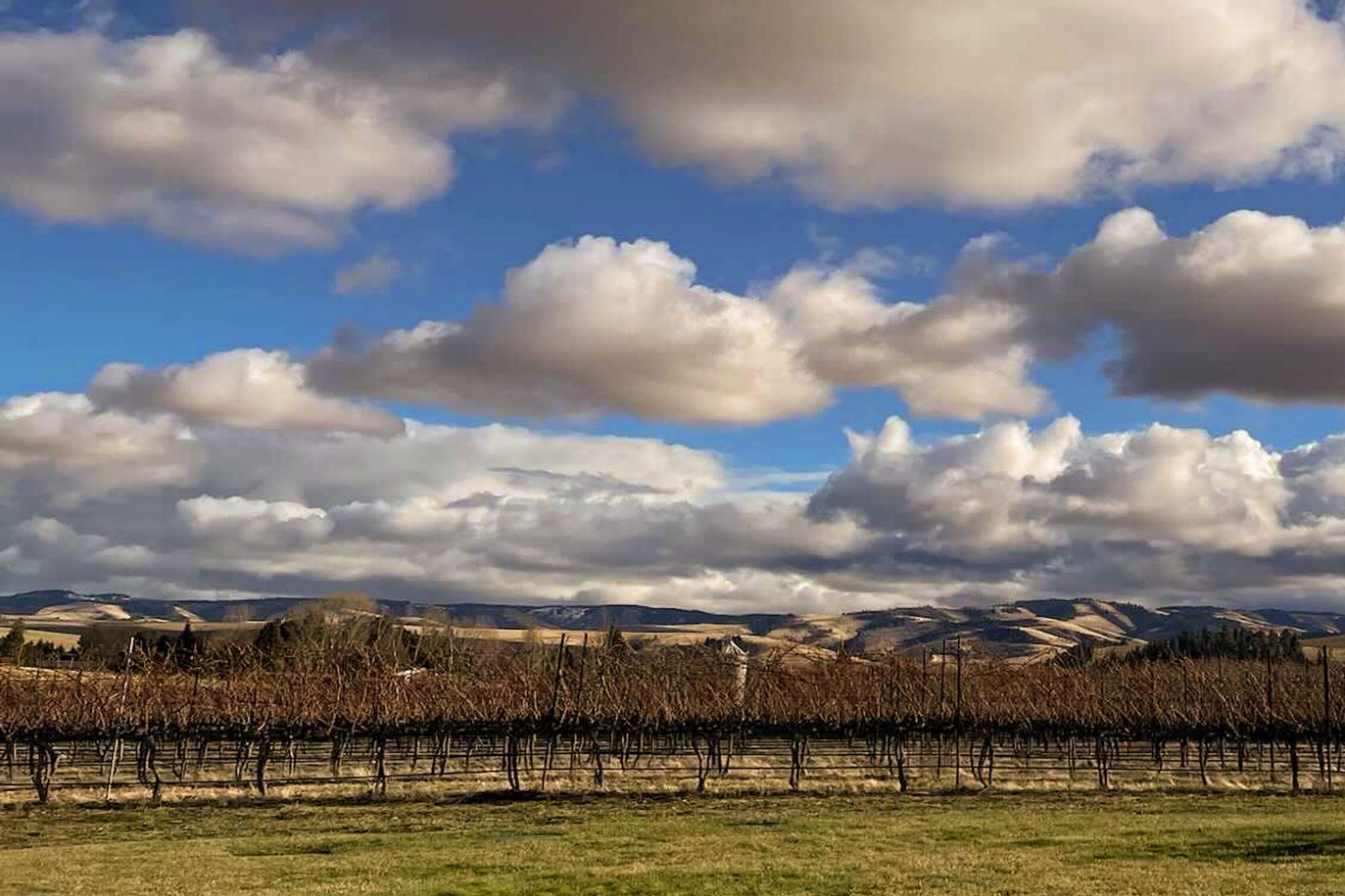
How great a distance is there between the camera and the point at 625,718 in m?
42.5

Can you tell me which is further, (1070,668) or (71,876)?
(1070,668)

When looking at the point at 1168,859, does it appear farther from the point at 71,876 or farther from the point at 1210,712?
the point at 1210,712

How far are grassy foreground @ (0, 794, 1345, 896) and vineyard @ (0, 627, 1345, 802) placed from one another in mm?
6252

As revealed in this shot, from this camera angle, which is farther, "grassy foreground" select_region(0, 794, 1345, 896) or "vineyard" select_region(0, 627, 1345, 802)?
"vineyard" select_region(0, 627, 1345, 802)

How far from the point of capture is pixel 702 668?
51.5 meters

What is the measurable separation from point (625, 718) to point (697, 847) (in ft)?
71.2

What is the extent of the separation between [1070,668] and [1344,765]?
12.3 m

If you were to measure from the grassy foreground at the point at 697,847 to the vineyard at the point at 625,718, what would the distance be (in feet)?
20.5

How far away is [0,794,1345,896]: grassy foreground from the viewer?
16672 mm

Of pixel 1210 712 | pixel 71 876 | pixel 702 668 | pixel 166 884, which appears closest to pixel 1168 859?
pixel 166 884

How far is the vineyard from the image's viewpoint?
1544 inches

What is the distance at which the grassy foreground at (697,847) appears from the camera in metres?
16.7

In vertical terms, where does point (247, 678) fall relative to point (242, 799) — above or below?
above

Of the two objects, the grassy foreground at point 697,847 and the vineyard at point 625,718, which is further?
the vineyard at point 625,718
